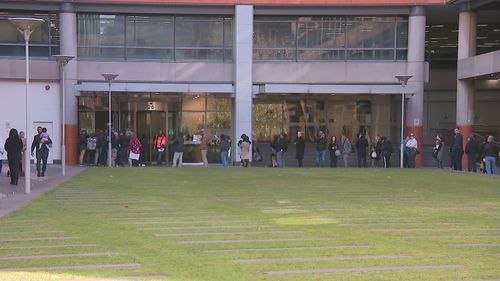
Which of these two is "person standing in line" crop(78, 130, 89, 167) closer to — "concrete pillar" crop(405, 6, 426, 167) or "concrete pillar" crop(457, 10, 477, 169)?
"concrete pillar" crop(405, 6, 426, 167)

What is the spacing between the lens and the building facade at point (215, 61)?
3212 cm

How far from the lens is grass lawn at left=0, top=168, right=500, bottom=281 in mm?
7287

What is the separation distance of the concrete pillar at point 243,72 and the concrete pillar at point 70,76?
26.3 ft

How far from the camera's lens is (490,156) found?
2556 cm

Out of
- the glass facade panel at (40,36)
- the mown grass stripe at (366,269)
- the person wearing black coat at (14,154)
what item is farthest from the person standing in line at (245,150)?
the mown grass stripe at (366,269)

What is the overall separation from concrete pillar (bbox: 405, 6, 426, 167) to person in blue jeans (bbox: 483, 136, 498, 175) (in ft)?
22.6

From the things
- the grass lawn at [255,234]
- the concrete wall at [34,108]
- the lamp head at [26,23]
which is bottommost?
the grass lawn at [255,234]

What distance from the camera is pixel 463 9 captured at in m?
31.2

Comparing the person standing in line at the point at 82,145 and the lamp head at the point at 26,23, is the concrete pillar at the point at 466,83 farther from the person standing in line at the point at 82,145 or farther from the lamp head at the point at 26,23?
the lamp head at the point at 26,23

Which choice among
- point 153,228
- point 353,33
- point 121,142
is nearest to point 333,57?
point 353,33

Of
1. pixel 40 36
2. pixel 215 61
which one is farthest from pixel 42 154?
pixel 215 61

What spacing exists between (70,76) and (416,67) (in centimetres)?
1740

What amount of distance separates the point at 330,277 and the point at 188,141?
27487 mm

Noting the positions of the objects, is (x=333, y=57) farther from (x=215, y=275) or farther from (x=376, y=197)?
(x=215, y=275)
